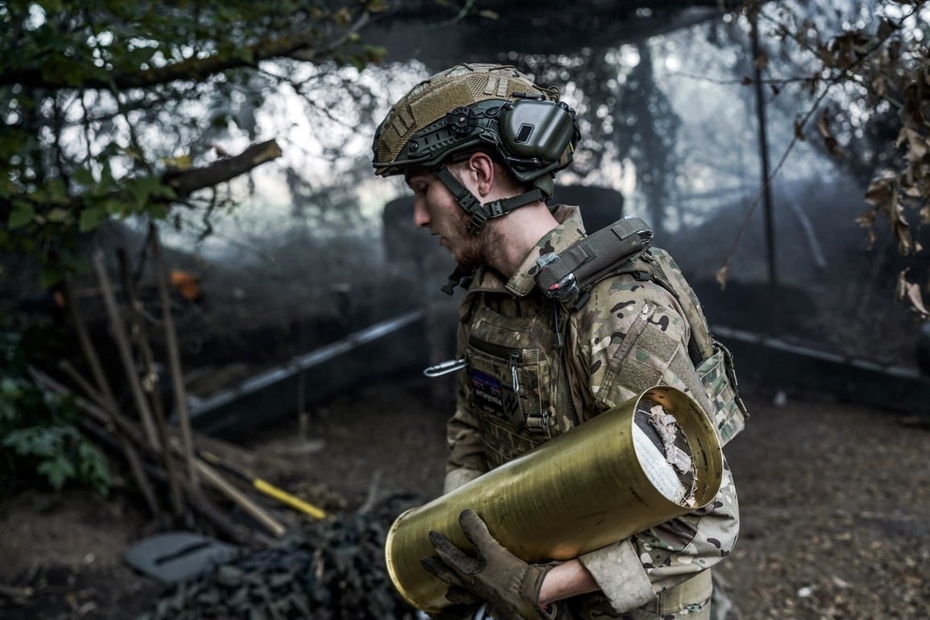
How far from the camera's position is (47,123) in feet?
16.0

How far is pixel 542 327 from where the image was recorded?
6.79ft

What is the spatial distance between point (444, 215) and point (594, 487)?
84 cm

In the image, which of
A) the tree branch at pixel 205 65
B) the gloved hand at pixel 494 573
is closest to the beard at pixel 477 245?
the gloved hand at pixel 494 573

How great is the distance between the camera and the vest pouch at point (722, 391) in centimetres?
204

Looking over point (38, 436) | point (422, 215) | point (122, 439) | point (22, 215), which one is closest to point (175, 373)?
point (122, 439)

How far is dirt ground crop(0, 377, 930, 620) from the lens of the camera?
4055 mm

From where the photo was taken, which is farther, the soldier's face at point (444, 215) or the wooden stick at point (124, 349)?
the wooden stick at point (124, 349)

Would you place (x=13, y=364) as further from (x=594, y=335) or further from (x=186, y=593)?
(x=594, y=335)

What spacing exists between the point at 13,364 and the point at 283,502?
79.5 inches

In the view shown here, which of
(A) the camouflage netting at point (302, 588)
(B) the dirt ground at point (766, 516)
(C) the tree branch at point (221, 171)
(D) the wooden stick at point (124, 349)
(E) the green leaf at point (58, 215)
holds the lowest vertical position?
(B) the dirt ground at point (766, 516)

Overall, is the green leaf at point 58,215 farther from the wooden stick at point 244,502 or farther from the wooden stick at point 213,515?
the wooden stick at point 244,502

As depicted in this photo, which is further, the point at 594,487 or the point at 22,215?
the point at 22,215

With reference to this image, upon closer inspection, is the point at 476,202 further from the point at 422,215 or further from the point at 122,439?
the point at 122,439

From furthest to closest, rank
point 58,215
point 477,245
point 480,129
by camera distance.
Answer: point 58,215
point 477,245
point 480,129
